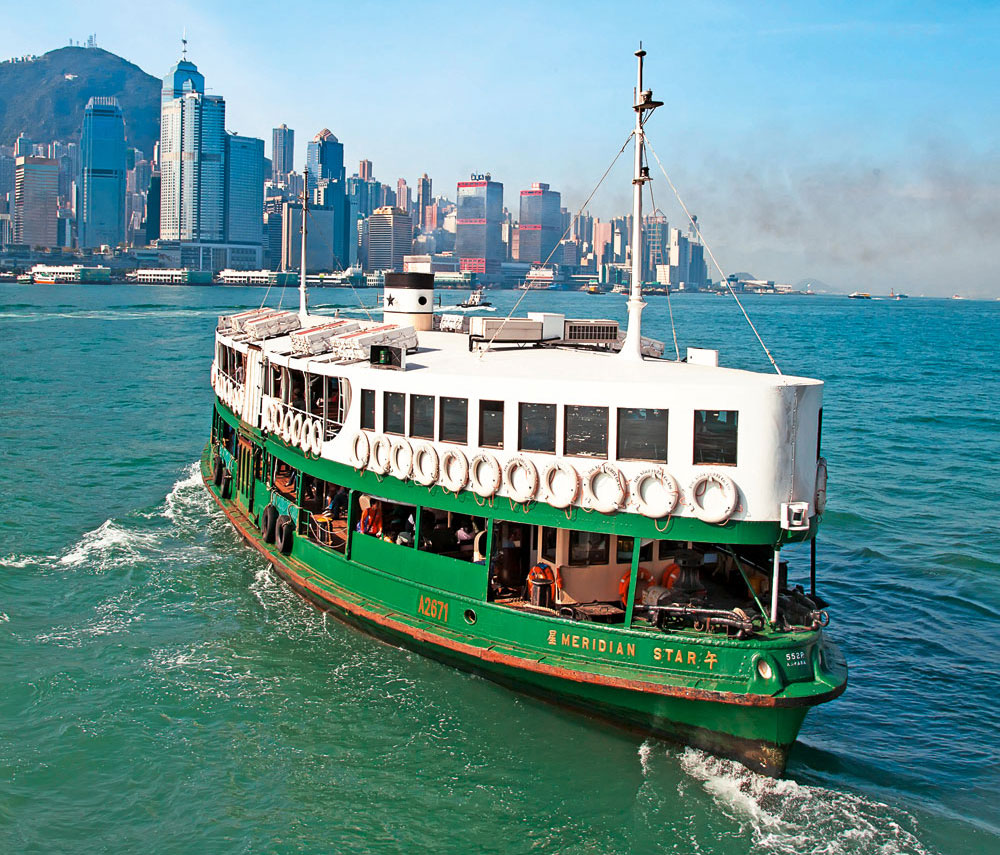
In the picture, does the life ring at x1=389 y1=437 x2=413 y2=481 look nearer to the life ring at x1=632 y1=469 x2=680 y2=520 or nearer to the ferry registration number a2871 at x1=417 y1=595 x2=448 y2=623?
the ferry registration number a2871 at x1=417 y1=595 x2=448 y2=623

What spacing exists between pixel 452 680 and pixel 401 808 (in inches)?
129

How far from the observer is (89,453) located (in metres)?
35.1

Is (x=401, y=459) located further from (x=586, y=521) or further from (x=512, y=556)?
(x=586, y=521)

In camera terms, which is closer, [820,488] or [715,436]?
[715,436]

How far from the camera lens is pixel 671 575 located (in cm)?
1470

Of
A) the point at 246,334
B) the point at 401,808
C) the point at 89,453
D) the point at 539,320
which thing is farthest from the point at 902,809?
the point at 89,453

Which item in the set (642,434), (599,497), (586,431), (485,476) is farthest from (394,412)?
(642,434)

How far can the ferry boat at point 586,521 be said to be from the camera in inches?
513

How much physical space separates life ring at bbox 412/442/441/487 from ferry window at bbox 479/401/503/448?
829 mm

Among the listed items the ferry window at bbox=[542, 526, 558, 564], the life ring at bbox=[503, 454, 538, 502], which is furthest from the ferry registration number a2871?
the life ring at bbox=[503, 454, 538, 502]

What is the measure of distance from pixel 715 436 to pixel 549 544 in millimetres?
3434

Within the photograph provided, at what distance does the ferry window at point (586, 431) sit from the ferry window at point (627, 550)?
6.45 feet

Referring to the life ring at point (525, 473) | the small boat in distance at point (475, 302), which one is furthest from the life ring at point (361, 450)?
the small boat in distance at point (475, 302)

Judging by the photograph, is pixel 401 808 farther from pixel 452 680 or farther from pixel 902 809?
pixel 902 809
